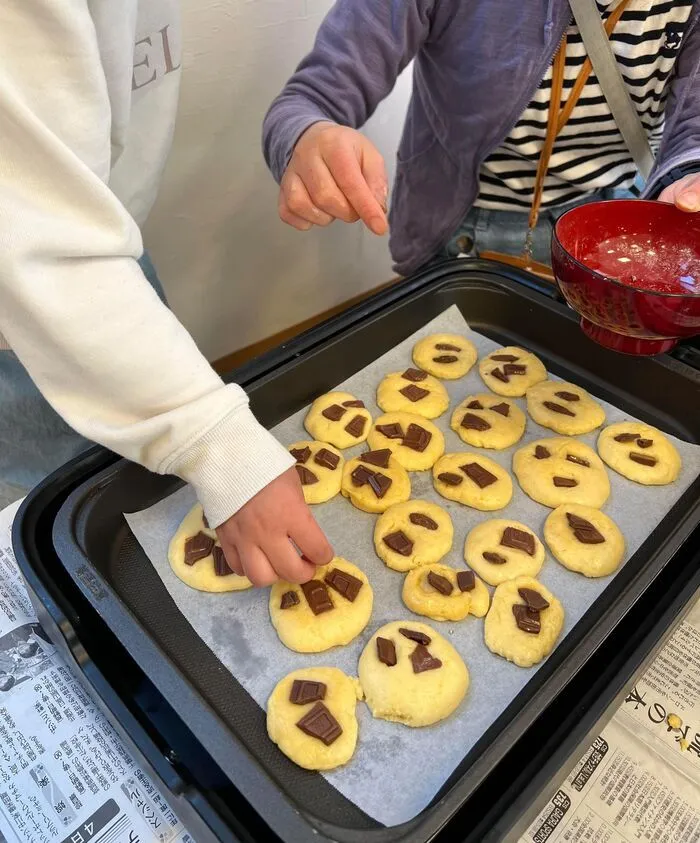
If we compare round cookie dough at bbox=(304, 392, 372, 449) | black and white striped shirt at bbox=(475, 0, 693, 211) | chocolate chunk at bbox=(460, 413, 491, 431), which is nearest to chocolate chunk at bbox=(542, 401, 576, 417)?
chocolate chunk at bbox=(460, 413, 491, 431)

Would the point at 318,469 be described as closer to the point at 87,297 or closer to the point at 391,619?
the point at 391,619

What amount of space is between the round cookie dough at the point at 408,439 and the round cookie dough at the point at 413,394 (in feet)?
0.06

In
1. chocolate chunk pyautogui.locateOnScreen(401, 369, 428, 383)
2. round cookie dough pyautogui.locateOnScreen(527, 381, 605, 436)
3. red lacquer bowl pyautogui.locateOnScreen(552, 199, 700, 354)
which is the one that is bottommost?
round cookie dough pyautogui.locateOnScreen(527, 381, 605, 436)

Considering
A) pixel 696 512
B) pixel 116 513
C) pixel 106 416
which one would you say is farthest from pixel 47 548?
pixel 696 512

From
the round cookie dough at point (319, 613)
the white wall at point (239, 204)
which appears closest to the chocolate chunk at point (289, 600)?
the round cookie dough at point (319, 613)

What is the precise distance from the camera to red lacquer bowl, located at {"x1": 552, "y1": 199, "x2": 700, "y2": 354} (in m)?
→ 0.85

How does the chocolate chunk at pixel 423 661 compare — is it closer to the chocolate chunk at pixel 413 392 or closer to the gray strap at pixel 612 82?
the chocolate chunk at pixel 413 392

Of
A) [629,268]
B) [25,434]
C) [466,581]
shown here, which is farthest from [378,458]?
[25,434]

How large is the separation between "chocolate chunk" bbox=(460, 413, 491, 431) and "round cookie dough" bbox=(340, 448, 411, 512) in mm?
149

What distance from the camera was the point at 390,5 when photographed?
3.53ft

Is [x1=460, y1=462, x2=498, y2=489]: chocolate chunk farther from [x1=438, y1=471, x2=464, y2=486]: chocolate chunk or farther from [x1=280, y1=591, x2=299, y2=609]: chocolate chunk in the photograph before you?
[x1=280, y1=591, x2=299, y2=609]: chocolate chunk

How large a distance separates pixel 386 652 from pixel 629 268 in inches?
25.9

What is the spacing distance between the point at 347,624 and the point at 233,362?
1531 mm

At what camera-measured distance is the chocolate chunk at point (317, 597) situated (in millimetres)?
894
